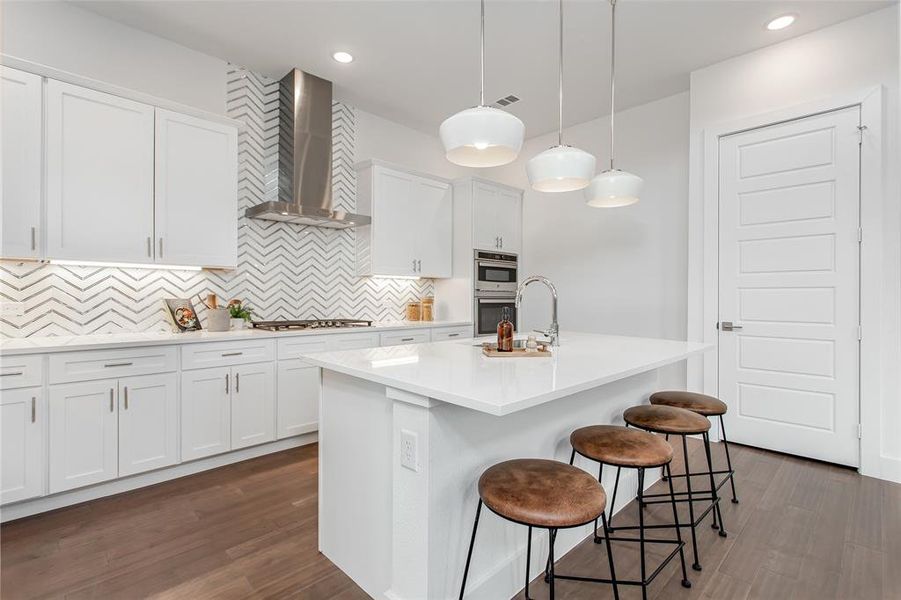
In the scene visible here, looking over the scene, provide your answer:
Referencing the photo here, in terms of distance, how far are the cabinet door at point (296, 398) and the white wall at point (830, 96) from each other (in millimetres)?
3242

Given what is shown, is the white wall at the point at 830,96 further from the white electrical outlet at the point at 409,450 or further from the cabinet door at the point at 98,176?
the cabinet door at the point at 98,176

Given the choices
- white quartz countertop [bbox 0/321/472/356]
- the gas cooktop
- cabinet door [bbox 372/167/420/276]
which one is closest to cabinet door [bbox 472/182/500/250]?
cabinet door [bbox 372/167/420/276]

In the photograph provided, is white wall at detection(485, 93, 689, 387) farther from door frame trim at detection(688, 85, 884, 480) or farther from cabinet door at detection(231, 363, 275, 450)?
cabinet door at detection(231, 363, 275, 450)

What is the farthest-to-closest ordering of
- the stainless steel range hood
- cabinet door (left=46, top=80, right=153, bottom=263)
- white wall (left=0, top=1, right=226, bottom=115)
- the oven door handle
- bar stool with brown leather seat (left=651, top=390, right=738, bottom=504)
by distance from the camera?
the oven door handle < the stainless steel range hood < white wall (left=0, top=1, right=226, bottom=115) < cabinet door (left=46, top=80, right=153, bottom=263) < bar stool with brown leather seat (left=651, top=390, right=738, bottom=504)

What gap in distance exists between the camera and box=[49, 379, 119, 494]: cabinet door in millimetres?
2363

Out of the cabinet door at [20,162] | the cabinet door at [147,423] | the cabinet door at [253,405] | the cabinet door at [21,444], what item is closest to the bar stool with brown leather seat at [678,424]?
the cabinet door at [253,405]

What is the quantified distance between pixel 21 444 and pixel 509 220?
4539 millimetres

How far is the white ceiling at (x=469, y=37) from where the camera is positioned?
112 inches

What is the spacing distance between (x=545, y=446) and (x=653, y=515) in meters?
0.94

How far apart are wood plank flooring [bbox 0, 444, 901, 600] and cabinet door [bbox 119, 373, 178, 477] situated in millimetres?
193

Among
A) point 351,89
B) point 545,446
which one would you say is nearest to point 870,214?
point 545,446

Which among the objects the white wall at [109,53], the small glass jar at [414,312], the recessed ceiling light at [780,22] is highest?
the recessed ceiling light at [780,22]

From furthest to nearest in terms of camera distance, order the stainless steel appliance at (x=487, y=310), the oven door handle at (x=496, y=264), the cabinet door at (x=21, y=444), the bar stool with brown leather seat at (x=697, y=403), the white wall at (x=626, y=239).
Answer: the oven door handle at (x=496, y=264) < the stainless steel appliance at (x=487, y=310) < the white wall at (x=626, y=239) < the bar stool with brown leather seat at (x=697, y=403) < the cabinet door at (x=21, y=444)

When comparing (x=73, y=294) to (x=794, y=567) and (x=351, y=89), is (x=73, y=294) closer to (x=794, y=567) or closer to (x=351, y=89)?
(x=351, y=89)
